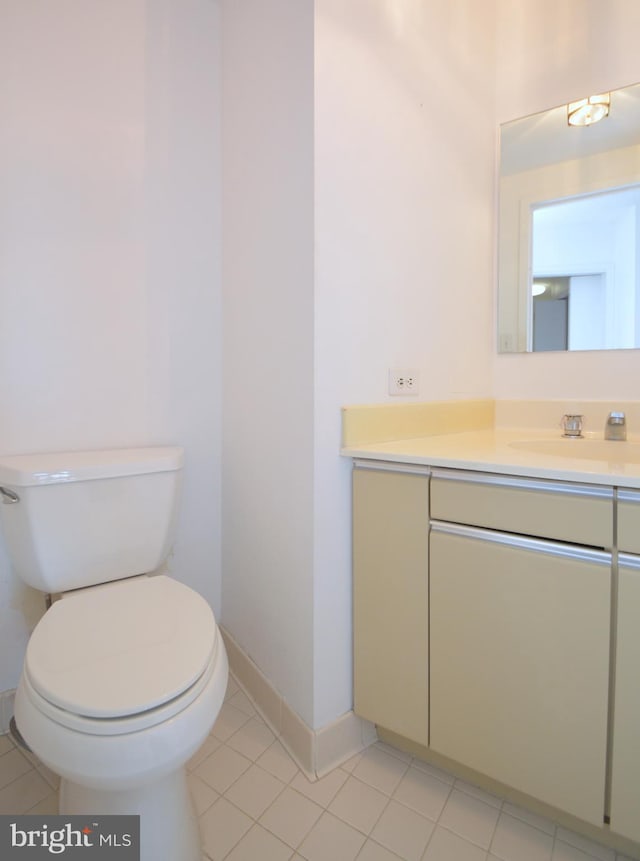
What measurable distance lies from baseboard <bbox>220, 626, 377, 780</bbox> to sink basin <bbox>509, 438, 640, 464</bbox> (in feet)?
2.93

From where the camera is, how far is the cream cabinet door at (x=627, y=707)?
812mm

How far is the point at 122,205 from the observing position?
1396 millimetres

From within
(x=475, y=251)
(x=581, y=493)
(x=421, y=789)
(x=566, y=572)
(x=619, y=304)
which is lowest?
(x=421, y=789)

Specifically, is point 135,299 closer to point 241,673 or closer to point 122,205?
point 122,205

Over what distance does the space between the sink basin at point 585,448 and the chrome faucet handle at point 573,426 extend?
7cm

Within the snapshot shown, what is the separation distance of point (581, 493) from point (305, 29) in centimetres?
124

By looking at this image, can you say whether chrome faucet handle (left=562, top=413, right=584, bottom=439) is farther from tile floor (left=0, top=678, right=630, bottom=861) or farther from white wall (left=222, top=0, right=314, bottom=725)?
tile floor (left=0, top=678, right=630, bottom=861)

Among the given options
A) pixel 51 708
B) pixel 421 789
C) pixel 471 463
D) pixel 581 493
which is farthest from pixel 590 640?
pixel 51 708

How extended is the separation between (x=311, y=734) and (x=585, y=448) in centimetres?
109

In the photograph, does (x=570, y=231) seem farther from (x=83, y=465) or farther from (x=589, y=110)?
(x=83, y=465)

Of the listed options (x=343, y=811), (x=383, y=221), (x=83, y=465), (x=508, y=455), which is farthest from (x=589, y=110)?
(x=343, y=811)

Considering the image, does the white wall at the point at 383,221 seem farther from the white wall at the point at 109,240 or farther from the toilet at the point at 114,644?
the white wall at the point at 109,240

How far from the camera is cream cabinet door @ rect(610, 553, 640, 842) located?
812 mm

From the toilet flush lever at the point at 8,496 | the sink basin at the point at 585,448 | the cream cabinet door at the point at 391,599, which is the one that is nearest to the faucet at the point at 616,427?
the sink basin at the point at 585,448
